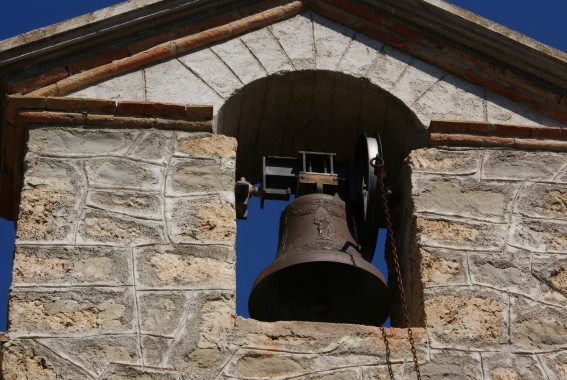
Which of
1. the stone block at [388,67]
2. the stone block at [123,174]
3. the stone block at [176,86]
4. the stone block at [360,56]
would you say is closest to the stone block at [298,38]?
the stone block at [360,56]

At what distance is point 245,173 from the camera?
23.0 feet

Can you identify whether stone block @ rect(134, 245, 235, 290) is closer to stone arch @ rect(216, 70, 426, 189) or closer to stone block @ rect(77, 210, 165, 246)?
stone block @ rect(77, 210, 165, 246)

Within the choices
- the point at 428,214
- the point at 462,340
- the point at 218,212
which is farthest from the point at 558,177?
the point at 218,212

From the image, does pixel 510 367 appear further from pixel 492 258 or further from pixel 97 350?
pixel 97 350

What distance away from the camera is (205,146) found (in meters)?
6.18

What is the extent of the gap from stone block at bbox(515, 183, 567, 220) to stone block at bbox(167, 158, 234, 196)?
3.91 ft

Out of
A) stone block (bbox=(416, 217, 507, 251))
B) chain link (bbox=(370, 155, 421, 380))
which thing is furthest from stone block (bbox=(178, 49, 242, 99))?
stone block (bbox=(416, 217, 507, 251))

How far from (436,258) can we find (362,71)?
1.18 m

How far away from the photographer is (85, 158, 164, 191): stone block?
19.7 feet

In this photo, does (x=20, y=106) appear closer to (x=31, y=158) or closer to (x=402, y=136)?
(x=31, y=158)

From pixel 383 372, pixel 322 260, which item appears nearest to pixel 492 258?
pixel 322 260

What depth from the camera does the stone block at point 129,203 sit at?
19.3ft

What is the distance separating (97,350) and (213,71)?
1.68 metres

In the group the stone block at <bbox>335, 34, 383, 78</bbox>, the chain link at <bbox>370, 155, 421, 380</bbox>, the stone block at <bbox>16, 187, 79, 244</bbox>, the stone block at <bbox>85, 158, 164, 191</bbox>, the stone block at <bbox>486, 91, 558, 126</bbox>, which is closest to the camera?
the chain link at <bbox>370, 155, 421, 380</bbox>
